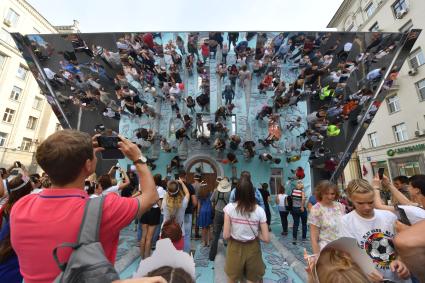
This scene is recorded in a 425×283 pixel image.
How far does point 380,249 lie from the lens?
2.36 m

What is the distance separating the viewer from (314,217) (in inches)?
125

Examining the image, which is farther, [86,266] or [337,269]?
[337,269]

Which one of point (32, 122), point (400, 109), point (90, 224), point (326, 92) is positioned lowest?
point (90, 224)

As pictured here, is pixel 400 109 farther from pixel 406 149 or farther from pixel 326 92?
pixel 326 92

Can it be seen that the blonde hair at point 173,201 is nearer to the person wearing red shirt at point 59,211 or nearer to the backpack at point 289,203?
the person wearing red shirt at point 59,211

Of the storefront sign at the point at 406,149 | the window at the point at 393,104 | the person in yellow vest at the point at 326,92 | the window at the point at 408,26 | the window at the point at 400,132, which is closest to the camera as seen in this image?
the person in yellow vest at the point at 326,92

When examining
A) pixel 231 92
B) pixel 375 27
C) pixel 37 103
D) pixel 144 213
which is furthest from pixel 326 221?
pixel 37 103

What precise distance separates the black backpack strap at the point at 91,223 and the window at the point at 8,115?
105 feet

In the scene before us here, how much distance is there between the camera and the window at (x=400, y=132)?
63.6 ft

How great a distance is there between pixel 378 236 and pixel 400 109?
78.9ft

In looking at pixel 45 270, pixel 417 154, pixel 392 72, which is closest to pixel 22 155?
pixel 45 270

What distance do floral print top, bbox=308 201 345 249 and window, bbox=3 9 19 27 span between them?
115 feet

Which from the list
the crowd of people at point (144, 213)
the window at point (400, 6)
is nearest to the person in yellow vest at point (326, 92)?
the crowd of people at point (144, 213)

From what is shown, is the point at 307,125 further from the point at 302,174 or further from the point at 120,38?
the point at 120,38
